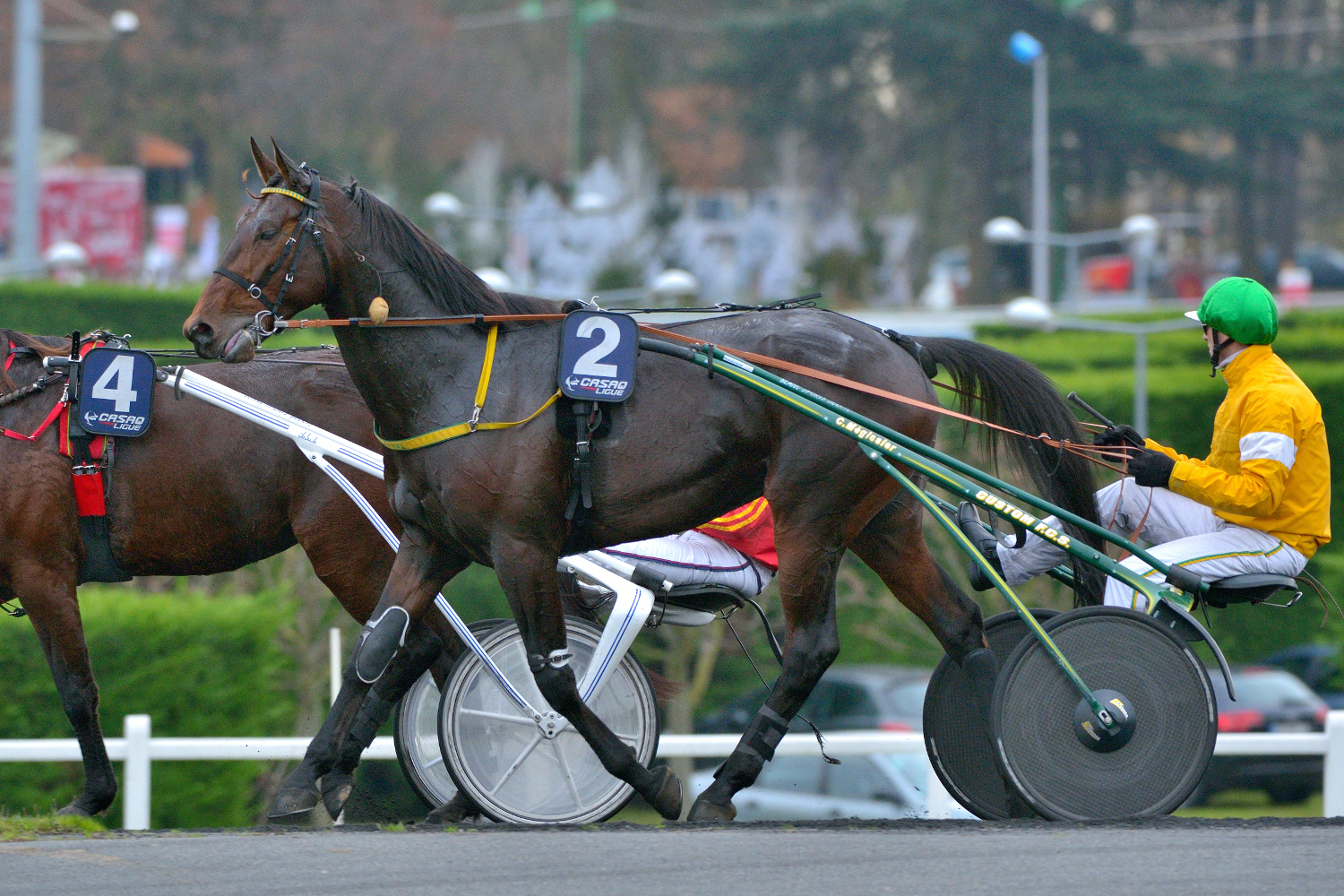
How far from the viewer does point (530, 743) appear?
5.50 m

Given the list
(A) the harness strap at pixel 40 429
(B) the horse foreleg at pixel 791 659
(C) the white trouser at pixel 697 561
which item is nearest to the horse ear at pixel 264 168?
(A) the harness strap at pixel 40 429

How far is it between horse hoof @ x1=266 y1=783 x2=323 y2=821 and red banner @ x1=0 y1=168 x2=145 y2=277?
67.4 feet

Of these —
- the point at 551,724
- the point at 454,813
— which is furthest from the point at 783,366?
the point at 454,813

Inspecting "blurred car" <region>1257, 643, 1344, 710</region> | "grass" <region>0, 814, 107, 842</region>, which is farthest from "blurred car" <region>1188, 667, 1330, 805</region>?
"grass" <region>0, 814, 107, 842</region>

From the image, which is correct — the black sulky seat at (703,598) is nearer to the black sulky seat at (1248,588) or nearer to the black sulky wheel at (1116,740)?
the black sulky wheel at (1116,740)

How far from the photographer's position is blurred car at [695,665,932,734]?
11930mm

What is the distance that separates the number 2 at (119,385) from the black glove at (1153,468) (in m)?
3.26

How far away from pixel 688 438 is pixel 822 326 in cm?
64

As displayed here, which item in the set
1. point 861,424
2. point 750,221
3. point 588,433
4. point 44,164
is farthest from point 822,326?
point 44,164

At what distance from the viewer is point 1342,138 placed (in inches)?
1264

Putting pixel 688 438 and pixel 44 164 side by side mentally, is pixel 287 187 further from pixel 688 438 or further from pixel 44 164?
pixel 44 164

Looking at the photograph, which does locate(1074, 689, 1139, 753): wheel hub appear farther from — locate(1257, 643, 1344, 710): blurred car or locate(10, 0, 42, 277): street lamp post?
locate(10, 0, 42, 277): street lamp post

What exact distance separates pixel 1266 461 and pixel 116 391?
3683 mm

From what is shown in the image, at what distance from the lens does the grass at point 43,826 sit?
192 inches
